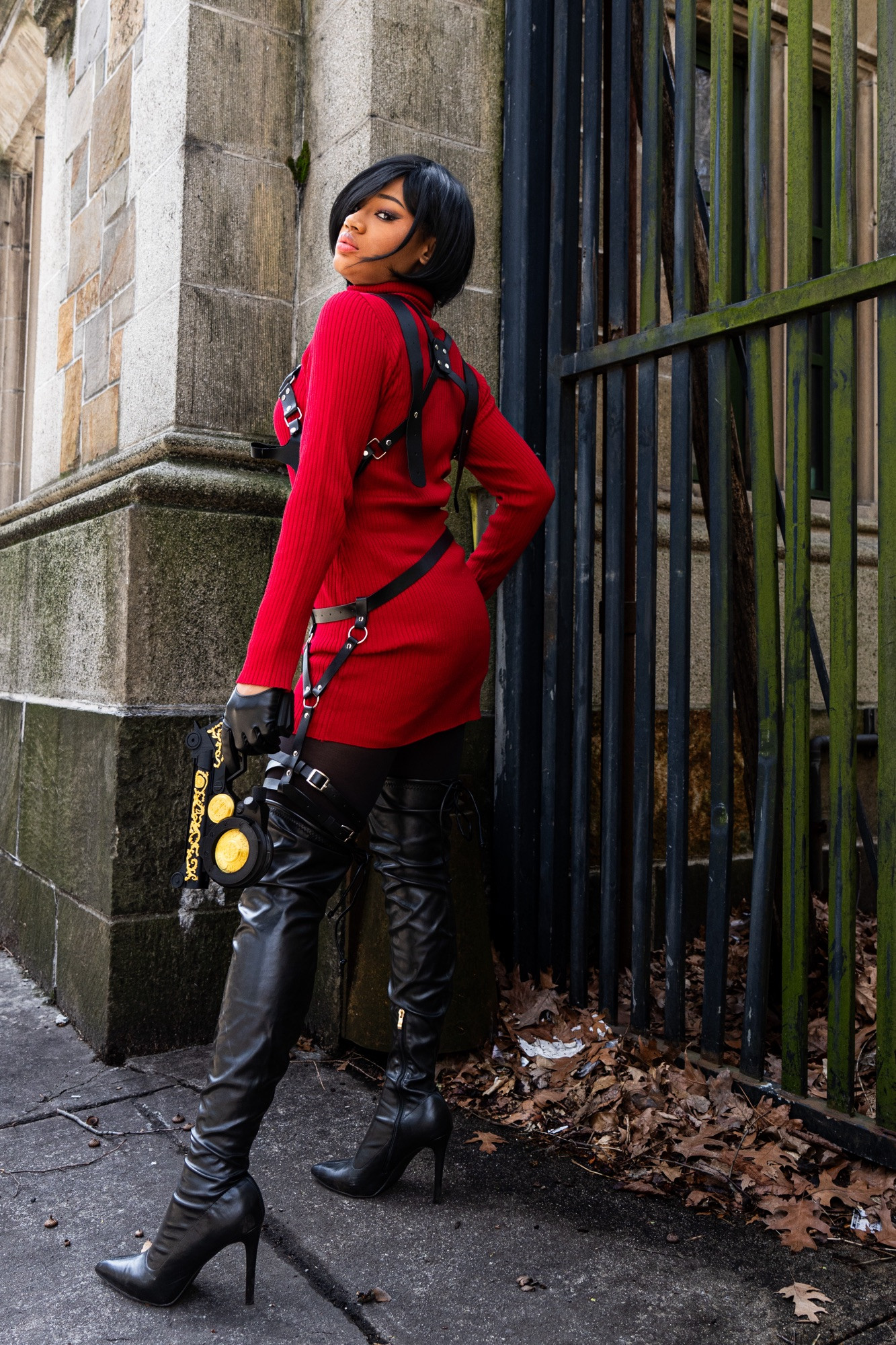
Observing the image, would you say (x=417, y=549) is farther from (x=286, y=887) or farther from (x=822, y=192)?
(x=822, y=192)

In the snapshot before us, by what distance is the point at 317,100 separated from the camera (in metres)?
3.65

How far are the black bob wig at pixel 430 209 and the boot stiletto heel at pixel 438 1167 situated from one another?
6.15 ft

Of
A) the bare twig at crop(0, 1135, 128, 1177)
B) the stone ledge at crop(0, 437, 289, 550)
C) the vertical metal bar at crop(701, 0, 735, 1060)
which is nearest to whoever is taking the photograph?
the bare twig at crop(0, 1135, 128, 1177)

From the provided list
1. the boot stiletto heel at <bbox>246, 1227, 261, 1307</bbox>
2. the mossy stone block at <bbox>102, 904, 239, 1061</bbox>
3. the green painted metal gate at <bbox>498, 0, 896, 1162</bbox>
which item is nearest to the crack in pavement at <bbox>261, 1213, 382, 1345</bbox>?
the boot stiletto heel at <bbox>246, 1227, 261, 1307</bbox>

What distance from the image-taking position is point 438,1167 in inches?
92.7

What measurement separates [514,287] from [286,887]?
2219 mm

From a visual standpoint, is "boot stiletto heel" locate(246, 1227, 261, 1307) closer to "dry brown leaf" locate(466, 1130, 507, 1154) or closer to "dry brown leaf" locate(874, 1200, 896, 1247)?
"dry brown leaf" locate(466, 1130, 507, 1154)

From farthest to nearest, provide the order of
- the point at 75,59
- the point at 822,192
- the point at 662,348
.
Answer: the point at 822,192
the point at 75,59
the point at 662,348

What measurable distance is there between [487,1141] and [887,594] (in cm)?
162

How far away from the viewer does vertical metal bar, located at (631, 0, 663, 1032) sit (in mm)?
3021

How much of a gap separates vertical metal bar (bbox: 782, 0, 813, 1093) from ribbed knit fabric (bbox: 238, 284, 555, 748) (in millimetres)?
813

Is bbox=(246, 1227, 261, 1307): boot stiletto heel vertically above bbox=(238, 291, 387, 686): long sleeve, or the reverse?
bbox=(238, 291, 387, 686): long sleeve

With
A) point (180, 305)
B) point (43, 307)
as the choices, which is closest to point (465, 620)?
point (180, 305)

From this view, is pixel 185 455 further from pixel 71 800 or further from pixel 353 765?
pixel 353 765
